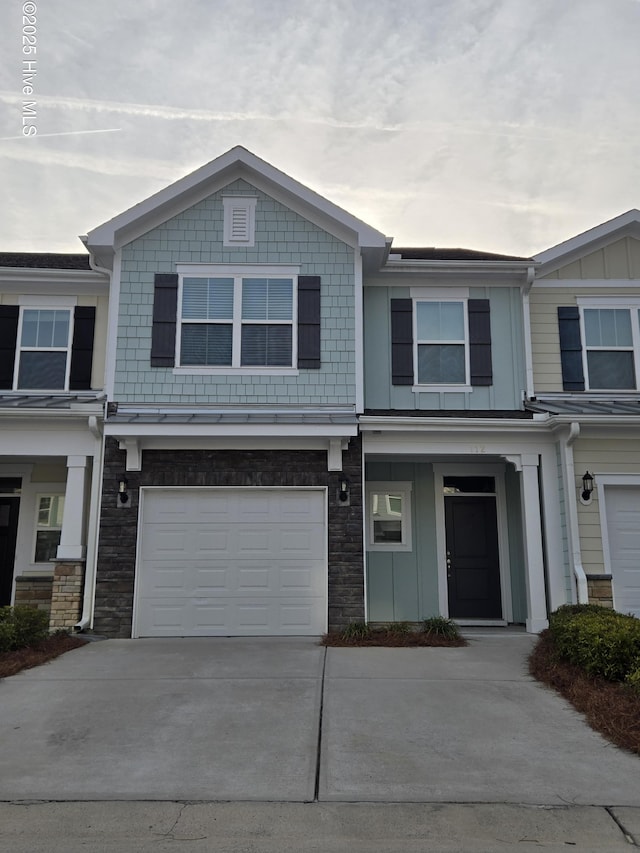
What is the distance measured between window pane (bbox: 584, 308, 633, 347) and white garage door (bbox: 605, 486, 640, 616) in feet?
8.44

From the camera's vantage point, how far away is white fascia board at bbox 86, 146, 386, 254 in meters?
10.2

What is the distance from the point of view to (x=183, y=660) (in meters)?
8.07

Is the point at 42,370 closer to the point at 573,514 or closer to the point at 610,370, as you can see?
the point at 573,514

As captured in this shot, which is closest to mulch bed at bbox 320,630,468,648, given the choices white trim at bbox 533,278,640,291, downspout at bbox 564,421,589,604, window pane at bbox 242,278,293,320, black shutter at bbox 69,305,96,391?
downspout at bbox 564,421,589,604

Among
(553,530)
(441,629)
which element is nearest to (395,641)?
(441,629)

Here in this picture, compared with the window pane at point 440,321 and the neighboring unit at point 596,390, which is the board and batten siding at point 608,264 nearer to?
the neighboring unit at point 596,390

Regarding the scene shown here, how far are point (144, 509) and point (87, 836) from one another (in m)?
6.43

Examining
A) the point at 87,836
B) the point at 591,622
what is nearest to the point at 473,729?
the point at 591,622

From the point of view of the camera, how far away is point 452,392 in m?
11.0

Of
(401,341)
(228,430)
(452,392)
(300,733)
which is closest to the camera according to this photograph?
(300,733)

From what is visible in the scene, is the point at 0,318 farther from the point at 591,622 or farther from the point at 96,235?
the point at 591,622

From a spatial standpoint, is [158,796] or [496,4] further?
[496,4]

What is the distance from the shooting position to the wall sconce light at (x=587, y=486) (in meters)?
9.95

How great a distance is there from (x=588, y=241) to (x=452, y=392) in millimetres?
3446
